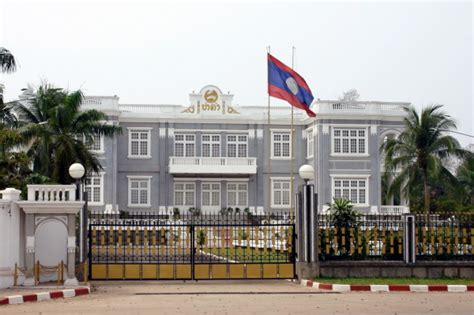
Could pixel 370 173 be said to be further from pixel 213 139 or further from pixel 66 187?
pixel 66 187

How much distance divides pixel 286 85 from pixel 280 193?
2117 cm

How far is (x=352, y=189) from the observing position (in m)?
45.3

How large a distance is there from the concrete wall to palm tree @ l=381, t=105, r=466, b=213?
82.1ft

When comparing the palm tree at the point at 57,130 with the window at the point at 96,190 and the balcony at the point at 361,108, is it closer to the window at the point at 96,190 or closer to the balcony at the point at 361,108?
the window at the point at 96,190

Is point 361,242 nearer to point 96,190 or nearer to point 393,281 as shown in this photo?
point 393,281

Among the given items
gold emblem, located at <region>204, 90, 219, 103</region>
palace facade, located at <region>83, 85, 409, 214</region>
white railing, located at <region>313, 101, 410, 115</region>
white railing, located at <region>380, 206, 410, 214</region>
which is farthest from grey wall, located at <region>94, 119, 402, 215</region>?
gold emblem, located at <region>204, 90, 219, 103</region>

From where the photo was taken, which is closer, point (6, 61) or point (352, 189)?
point (6, 61)

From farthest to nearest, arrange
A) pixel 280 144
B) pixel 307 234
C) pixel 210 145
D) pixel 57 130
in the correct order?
pixel 280 144, pixel 210 145, pixel 57 130, pixel 307 234

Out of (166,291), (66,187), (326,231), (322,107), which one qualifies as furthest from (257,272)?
(322,107)

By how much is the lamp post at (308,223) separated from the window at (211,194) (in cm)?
2858

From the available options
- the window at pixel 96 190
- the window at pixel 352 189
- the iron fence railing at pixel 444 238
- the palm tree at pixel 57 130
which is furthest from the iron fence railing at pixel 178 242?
the window at pixel 352 189

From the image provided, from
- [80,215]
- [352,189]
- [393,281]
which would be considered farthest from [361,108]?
[80,215]

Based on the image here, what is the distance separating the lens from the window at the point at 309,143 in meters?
45.9

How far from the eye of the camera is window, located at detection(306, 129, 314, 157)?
45.9 meters
